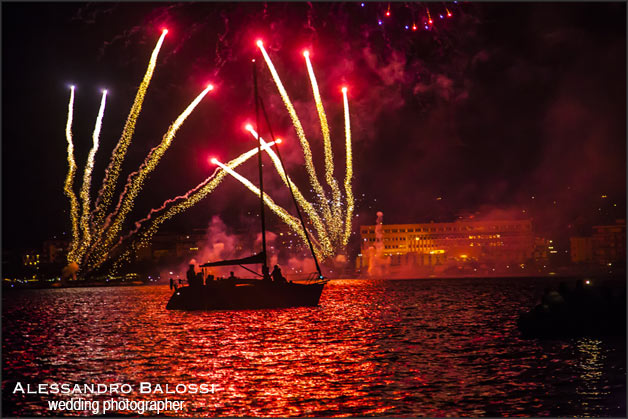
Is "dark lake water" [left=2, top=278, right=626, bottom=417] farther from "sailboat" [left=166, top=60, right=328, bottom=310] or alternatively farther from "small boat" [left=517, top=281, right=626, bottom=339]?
"sailboat" [left=166, top=60, right=328, bottom=310]

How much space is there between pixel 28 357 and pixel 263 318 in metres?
22.1

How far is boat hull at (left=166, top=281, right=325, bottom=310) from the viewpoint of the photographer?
6906 centimetres

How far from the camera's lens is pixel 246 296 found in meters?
69.9

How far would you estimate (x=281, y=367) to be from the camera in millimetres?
32375

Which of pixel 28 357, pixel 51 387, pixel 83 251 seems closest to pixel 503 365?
pixel 51 387

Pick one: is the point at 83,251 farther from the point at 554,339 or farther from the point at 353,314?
the point at 554,339

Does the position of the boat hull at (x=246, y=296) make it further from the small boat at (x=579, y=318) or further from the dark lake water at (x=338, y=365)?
the small boat at (x=579, y=318)

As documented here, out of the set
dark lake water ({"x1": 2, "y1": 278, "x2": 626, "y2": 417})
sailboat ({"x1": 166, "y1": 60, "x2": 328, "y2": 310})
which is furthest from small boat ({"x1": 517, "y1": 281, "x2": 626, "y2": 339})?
sailboat ({"x1": 166, "y1": 60, "x2": 328, "y2": 310})

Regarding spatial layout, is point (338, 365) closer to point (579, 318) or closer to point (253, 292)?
point (579, 318)

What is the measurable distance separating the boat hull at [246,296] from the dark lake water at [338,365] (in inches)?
422

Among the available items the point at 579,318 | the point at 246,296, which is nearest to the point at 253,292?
the point at 246,296

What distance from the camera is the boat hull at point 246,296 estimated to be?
69062 millimetres

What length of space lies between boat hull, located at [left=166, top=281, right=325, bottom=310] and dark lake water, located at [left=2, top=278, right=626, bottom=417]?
422 inches

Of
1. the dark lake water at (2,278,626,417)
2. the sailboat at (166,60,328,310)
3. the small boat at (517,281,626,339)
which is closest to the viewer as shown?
the dark lake water at (2,278,626,417)
